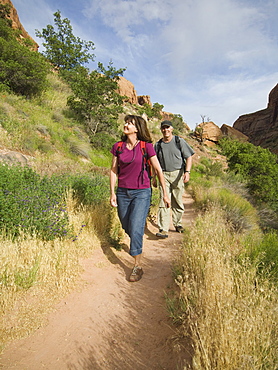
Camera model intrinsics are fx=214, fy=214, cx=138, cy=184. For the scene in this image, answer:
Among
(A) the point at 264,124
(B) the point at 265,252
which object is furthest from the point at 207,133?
(B) the point at 265,252

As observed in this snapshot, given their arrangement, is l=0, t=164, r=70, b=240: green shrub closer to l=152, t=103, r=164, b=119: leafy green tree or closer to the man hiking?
the man hiking

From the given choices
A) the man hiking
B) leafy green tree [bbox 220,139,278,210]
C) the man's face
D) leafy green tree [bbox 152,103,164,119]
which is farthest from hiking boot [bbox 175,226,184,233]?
leafy green tree [bbox 152,103,164,119]

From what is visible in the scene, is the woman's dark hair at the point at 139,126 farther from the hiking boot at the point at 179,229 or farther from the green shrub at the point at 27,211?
the hiking boot at the point at 179,229

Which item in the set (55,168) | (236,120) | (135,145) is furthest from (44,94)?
(236,120)

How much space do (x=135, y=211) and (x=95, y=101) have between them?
10610 mm

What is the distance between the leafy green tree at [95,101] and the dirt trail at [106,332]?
32.9 ft

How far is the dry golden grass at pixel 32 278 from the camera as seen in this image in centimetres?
203

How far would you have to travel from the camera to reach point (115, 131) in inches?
512

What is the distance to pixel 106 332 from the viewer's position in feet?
6.59

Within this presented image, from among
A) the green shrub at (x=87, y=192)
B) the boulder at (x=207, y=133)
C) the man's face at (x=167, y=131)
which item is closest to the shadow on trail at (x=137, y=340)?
the green shrub at (x=87, y=192)

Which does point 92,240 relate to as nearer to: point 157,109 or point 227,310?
point 227,310

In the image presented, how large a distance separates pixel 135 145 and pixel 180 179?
6.15ft

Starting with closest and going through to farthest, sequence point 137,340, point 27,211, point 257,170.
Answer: point 137,340 → point 27,211 → point 257,170

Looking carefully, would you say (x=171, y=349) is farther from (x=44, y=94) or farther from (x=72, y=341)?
(x=44, y=94)
